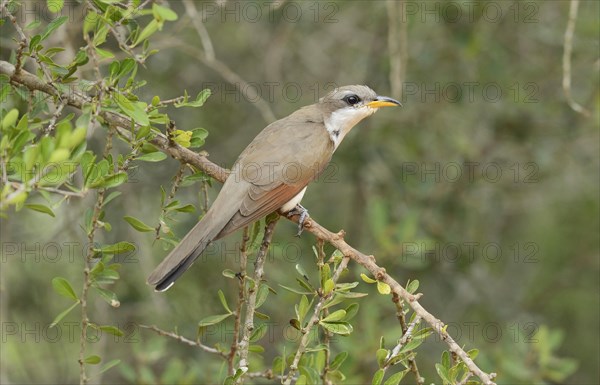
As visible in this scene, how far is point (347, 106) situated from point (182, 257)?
2.22 metres

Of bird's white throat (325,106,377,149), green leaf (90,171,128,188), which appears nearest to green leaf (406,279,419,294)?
green leaf (90,171,128,188)

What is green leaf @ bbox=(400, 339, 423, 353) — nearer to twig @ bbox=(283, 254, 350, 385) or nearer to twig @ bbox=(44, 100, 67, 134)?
twig @ bbox=(283, 254, 350, 385)

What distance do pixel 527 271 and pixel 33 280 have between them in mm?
4932

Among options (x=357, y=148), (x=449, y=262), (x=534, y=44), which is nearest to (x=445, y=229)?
(x=449, y=262)

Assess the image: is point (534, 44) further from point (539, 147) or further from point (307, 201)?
point (307, 201)

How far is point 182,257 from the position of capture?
4023 mm

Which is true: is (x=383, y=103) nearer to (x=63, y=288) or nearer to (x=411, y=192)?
(x=411, y=192)

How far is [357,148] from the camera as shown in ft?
22.7

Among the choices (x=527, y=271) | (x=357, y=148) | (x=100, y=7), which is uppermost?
(x=100, y=7)

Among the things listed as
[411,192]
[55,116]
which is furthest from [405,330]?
[411,192]

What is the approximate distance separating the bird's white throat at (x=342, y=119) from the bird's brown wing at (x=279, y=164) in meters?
0.12

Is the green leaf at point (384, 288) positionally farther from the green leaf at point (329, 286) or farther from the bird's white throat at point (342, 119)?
the bird's white throat at point (342, 119)

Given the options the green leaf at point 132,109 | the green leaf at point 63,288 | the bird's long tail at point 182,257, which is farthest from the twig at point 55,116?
the bird's long tail at point 182,257

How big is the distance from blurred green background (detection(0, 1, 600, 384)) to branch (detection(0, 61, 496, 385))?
208 cm
